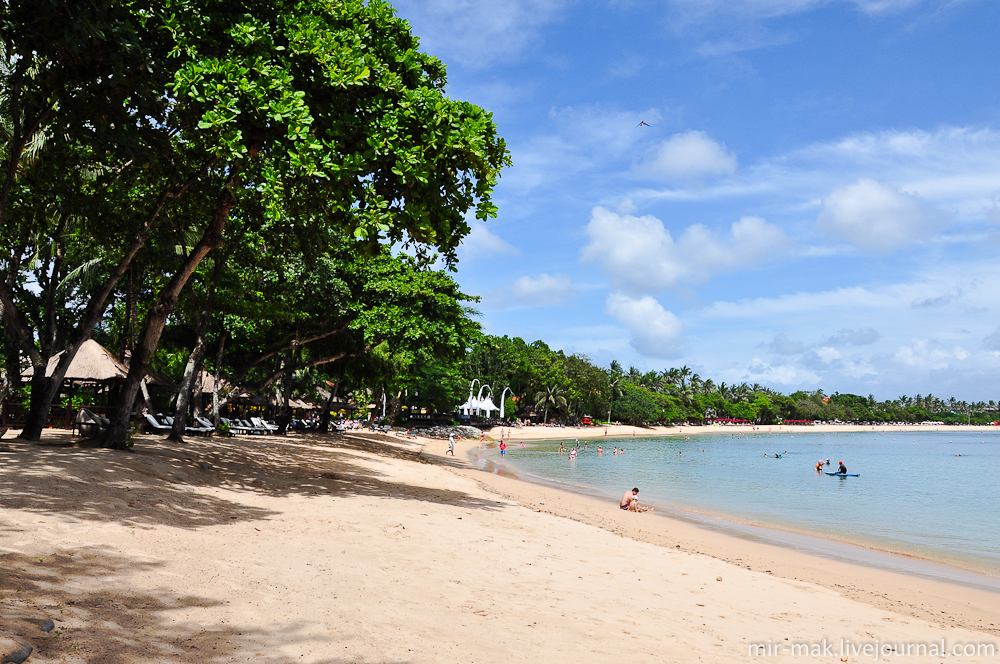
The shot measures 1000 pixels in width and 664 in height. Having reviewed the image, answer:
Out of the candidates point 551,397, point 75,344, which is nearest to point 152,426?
point 75,344

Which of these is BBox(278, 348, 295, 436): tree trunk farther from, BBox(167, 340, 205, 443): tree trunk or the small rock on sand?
the small rock on sand

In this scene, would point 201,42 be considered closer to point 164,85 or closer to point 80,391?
point 164,85

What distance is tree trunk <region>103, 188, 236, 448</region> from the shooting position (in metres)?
11.7

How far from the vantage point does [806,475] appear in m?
36.1

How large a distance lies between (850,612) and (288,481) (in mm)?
10272

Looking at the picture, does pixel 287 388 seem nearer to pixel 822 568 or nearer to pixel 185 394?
pixel 185 394

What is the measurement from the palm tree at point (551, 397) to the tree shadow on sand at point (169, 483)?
244 ft

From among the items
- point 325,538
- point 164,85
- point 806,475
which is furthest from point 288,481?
point 806,475

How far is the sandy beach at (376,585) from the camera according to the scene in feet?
14.0

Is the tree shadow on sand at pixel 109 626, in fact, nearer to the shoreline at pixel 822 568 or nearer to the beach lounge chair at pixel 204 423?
the shoreline at pixel 822 568

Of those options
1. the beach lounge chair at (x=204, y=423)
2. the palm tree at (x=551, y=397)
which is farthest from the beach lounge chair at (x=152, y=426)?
the palm tree at (x=551, y=397)

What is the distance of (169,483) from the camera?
9992 millimetres

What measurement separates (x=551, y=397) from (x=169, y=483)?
8191cm

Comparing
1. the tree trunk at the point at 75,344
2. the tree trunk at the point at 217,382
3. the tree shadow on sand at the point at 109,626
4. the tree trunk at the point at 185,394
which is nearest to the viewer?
the tree shadow on sand at the point at 109,626
